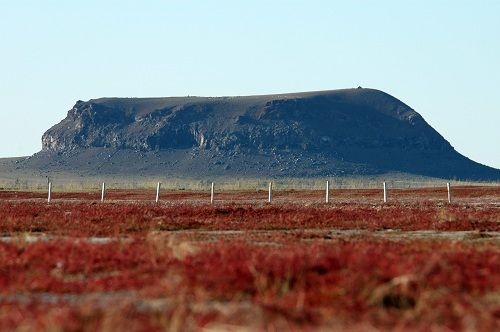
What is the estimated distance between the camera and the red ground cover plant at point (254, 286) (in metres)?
10.6

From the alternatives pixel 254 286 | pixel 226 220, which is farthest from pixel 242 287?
pixel 226 220

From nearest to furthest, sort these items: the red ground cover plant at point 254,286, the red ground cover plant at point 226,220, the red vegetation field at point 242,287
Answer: the red vegetation field at point 242,287
the red ground cover plant at point 254,286
the red ground cover plant at point 226,220

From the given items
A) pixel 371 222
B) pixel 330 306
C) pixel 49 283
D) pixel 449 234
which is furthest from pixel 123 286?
pixel 371 222

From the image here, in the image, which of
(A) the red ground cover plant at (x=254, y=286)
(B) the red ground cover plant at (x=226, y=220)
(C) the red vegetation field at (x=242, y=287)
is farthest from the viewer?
(B) the red ground cover plant at (x=226, y=220)

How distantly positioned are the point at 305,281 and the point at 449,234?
13.7 meters

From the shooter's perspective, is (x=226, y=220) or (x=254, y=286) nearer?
(x=254, y=286)

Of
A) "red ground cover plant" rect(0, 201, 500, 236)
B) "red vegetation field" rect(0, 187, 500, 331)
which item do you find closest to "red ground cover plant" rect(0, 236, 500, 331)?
"red vegetation field" rect(0, 187, 500, 331)

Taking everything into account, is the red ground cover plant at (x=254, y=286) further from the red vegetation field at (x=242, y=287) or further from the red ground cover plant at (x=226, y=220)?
the red ground cover plant at (x=226, y=220)

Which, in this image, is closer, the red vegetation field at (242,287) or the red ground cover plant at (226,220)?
the red vegetation field at (242,287)

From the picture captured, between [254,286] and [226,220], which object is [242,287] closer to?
[254,286]

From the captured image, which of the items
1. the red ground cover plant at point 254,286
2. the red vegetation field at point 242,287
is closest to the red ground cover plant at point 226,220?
the red vegetation field at point 242,287

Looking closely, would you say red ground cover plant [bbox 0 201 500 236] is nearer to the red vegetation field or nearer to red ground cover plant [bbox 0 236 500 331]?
the red vegetation field

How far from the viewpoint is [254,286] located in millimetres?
12773

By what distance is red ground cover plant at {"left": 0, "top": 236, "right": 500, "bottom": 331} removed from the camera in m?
10.6
